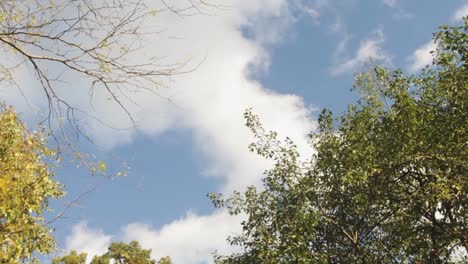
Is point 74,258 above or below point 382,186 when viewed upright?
above

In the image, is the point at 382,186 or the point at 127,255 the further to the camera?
the point at 127,255

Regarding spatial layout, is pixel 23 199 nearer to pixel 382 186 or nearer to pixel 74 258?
pixel 382 186

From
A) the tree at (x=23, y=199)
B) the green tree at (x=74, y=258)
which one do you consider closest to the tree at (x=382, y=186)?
the tree at (x=23, y=199)

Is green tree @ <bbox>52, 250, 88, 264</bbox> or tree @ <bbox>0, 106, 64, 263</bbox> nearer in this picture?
tree @ <bbox>0, 106, 64, 263</bbox>

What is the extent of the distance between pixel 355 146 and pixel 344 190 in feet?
7.01

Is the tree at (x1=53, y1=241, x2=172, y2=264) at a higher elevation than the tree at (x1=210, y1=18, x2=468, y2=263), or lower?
higher

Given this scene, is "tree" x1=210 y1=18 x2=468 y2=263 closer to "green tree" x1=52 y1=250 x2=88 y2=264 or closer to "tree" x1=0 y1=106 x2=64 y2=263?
"tree" x1=0 y1=106 x2=64 y2=263

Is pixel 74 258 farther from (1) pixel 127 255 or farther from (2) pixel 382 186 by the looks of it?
(2) pixel 382 186

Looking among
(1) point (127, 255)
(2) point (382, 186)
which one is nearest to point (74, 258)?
(1) point (127, 255)

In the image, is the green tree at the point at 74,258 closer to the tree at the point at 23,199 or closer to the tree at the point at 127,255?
the tree at the point at 127,255

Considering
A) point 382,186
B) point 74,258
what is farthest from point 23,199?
point 74,258

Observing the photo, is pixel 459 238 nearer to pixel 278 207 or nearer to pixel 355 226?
pixel 355 226

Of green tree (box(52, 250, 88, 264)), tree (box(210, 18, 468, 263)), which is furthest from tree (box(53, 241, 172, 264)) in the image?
tree (box(210, 18, 468, 263))

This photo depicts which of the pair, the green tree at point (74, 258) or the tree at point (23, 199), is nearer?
the tree at point (23, 199)
